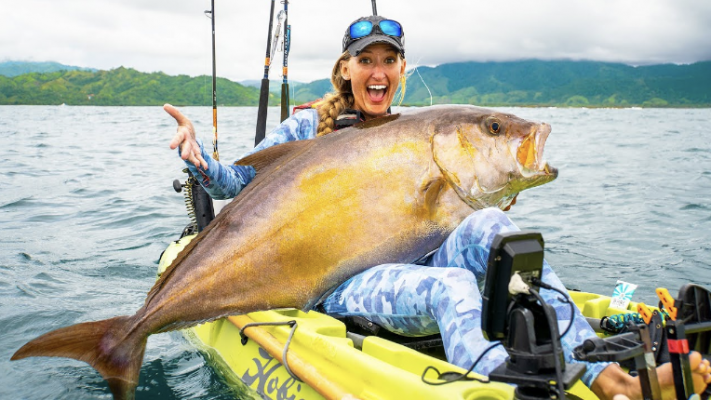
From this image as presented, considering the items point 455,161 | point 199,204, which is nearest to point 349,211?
point 455,161

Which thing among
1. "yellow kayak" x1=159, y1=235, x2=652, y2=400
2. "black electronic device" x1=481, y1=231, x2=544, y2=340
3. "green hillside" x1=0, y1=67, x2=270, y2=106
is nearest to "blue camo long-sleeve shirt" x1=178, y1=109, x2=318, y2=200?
"yellow kayak" x1=159, y1=235, x2=652, y2=400

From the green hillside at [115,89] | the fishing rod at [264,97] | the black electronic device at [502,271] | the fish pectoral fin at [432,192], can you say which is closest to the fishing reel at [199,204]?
the fishing rod at [264,97]

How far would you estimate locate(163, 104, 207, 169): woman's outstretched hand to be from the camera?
285 centimetres

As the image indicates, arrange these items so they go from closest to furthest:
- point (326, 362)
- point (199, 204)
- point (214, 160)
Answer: point (326, 362), point (214, 160), point (199, 204)

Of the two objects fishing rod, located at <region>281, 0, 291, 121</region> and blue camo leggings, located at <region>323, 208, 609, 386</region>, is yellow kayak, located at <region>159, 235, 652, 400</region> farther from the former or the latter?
fishing rod, located at <region>281, 0, 291, 121</region>

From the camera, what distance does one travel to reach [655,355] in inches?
83.3

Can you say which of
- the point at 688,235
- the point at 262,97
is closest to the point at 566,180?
the point at 688,235

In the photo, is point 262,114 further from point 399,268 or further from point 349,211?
point 399,268

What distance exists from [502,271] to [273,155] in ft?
5.93

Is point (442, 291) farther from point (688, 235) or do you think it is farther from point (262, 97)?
point (688, 235)

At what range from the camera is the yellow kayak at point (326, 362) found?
230cm

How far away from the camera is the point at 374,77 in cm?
389

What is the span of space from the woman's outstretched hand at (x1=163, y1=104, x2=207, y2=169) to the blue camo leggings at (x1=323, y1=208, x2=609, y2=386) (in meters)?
1.02

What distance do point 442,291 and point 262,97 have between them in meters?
4.15
